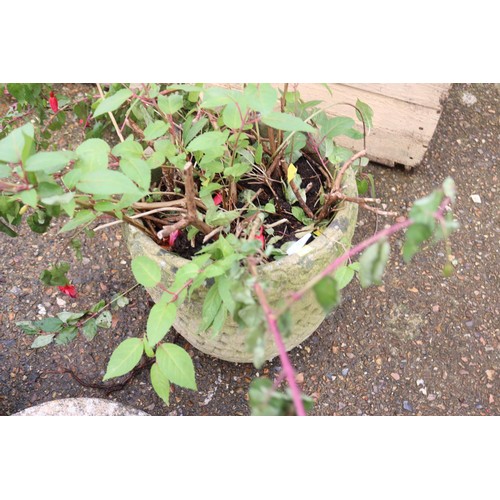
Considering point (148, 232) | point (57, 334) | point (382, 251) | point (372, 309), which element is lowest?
point (372, 309)

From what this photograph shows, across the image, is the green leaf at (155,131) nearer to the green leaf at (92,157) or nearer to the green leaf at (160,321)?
the green leaf at (92,157)

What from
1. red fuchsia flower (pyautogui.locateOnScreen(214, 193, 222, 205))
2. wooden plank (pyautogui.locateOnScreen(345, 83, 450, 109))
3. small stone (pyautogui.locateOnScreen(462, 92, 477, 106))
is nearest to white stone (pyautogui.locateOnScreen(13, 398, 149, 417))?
red fuchsia flower (pyautogui.locateOnScreen(214, 193, 222, 205))

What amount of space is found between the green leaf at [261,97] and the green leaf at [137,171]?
22 cm

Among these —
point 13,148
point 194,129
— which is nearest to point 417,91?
point 194,129

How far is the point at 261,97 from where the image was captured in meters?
0.88

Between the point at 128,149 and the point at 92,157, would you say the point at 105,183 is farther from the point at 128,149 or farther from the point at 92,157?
the point at 128,149

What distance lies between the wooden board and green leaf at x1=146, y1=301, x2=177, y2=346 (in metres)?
0.98

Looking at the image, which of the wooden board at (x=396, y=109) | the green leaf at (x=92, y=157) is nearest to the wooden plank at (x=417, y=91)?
the wooden board at (x=396, y=109)

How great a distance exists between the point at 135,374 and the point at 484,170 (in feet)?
4.43

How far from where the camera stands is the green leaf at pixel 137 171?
3.28 ft

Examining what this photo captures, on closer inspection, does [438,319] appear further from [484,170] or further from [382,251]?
[382,251]

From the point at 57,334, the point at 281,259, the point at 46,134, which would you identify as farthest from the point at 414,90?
the point at 57,334

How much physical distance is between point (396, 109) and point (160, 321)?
1.15 m

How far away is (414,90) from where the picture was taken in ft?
5.80
